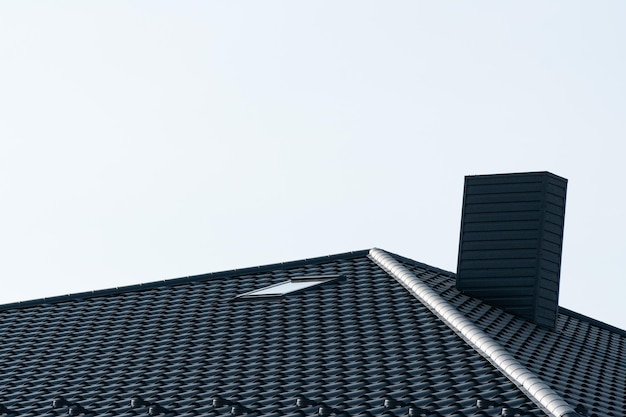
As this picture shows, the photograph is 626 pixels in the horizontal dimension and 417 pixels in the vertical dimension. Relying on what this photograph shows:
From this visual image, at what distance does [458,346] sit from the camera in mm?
19125

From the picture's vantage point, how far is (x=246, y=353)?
19719 millimetres

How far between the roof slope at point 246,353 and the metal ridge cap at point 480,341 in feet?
0.53

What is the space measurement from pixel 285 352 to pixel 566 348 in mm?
6033

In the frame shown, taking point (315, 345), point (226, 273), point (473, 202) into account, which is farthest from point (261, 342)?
point (473, 202)

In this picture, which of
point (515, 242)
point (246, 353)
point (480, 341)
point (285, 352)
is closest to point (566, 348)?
point (515, 242)

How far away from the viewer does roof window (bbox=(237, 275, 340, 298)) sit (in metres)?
A: 23.0

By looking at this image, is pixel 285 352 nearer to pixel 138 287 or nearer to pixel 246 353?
pixel 246 353

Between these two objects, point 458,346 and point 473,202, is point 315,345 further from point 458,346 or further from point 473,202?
point 473,202

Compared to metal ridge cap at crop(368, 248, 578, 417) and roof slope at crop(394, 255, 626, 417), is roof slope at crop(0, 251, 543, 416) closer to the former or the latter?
metal ridge cap at crop(368, 248, 578, 417)

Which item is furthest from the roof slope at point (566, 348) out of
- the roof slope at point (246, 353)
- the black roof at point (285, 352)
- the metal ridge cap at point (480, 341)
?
the roof slope at point (246, 353)

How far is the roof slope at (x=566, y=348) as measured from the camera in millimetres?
18312

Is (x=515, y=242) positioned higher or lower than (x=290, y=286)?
higher

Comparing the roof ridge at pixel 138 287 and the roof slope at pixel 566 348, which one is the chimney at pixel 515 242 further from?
the roof ridge at pixel 138 287

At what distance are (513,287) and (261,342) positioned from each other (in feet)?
22.0
